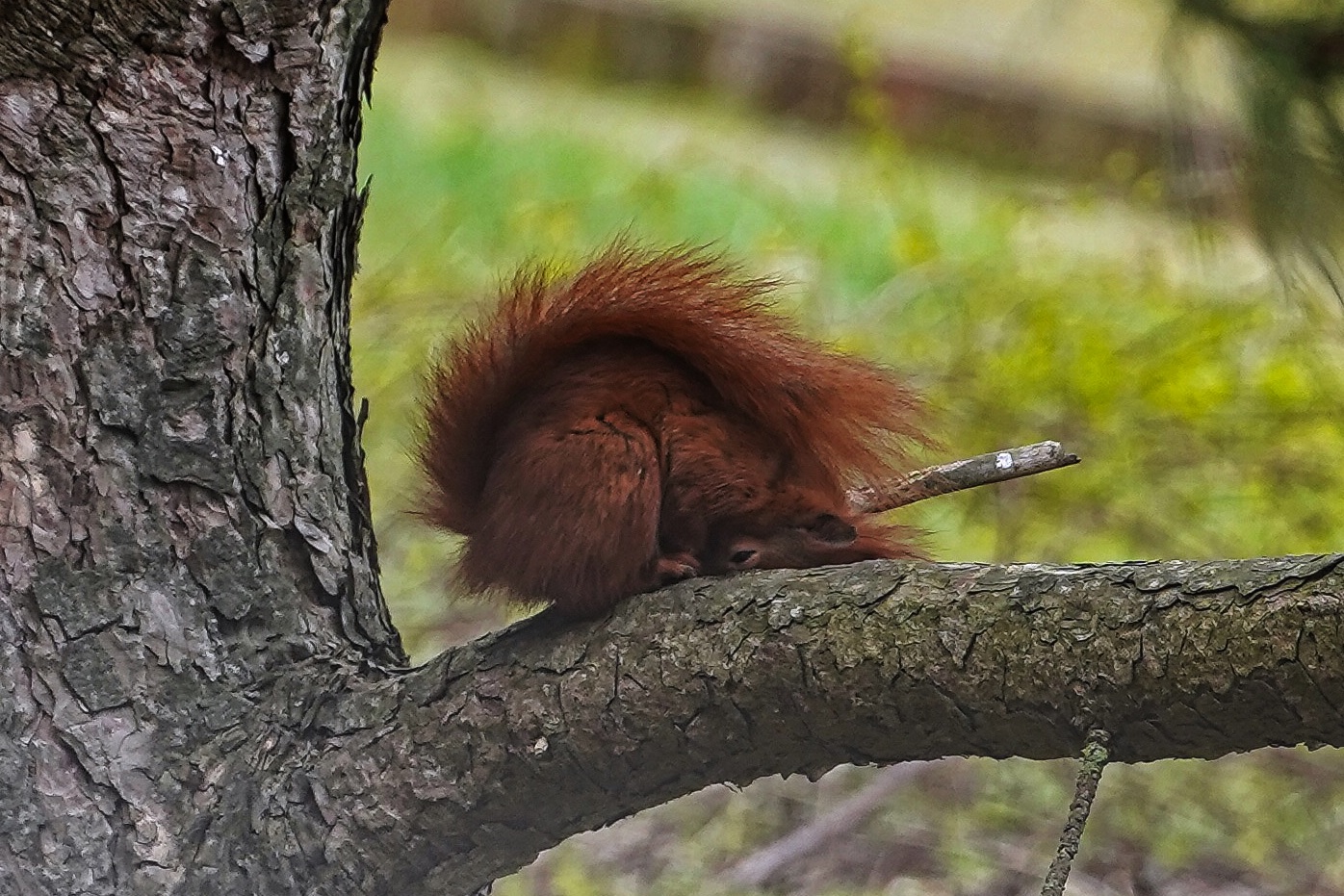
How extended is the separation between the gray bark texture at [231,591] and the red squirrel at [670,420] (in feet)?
0.33

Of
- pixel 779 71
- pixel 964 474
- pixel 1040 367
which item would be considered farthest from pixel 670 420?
pixel 779 71

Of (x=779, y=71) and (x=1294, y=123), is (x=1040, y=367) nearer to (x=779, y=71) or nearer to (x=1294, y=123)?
(x=1294, y=123)

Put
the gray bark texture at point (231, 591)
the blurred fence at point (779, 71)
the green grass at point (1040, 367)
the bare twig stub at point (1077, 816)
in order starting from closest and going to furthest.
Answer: the bare twig stub at point (1077, 816), the gray bark texture at point (231, 591), the green grass at point (1040, 367), the blurred fence at point (779, 71)

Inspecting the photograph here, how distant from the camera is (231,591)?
1192 mm

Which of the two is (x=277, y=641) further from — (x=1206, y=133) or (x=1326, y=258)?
(x=1206, y=133)

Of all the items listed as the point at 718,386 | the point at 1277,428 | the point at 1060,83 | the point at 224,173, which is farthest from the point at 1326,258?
the point at 1060,83

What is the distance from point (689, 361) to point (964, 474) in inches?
9.0

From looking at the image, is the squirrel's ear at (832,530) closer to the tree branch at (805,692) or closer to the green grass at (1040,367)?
the tree branch at (805,692)

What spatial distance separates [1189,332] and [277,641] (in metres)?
1.69

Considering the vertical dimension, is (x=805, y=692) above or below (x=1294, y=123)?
below

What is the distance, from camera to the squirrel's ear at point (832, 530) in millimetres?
1228

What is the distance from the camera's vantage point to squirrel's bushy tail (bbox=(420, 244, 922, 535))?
1.22 metres

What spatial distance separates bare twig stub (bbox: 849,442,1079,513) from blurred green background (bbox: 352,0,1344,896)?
0.38 meters

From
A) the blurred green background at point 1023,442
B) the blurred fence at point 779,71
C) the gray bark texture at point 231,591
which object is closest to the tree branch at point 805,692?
the gray bark texture at point 231,591
